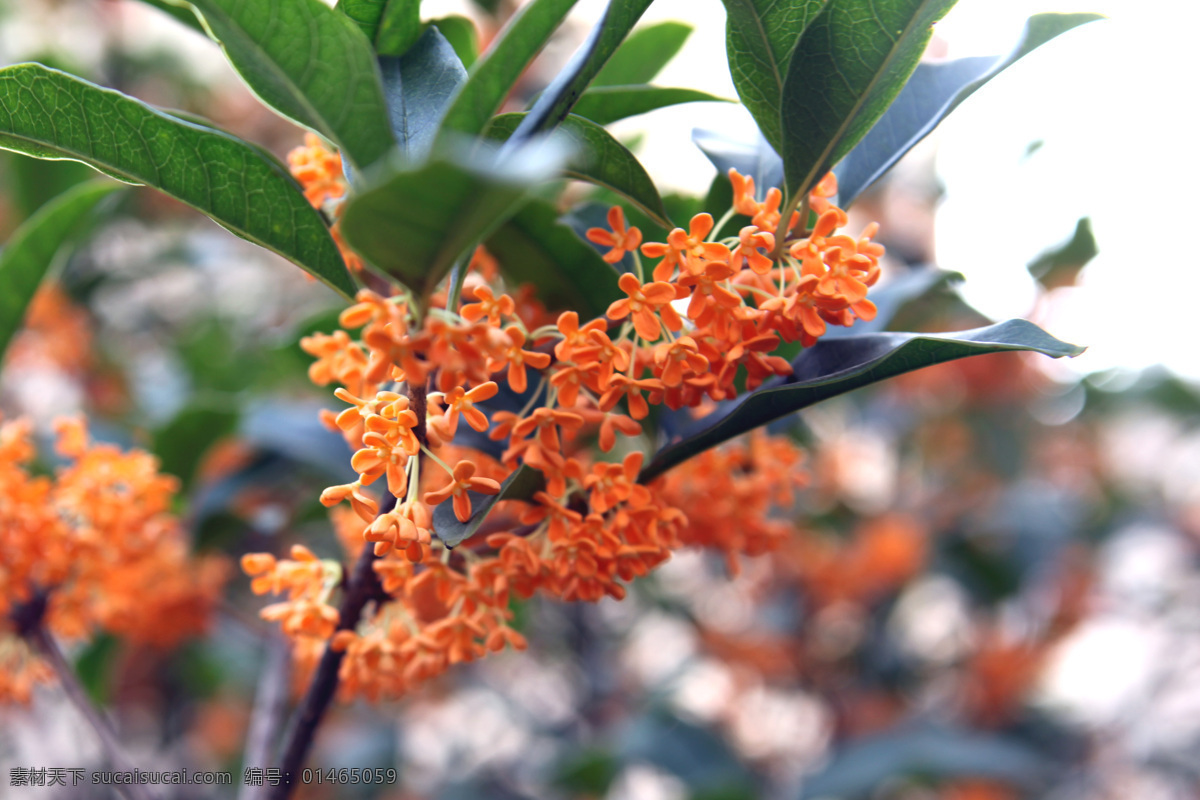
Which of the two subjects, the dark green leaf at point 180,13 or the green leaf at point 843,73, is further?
the dark green leaf at point 180,13

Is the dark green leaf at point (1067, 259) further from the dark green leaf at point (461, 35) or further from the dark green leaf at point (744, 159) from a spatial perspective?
the dark green leaf at point (461, 35)

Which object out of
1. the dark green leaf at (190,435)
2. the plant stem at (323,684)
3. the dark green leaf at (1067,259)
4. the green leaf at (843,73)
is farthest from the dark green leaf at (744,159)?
the dark green leaf at (1067,259)

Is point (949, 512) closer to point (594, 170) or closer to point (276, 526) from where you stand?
point (276, 526)

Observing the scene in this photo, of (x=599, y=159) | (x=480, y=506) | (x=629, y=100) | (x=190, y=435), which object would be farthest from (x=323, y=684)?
(x=190, y=435)

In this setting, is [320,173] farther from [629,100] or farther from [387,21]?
[629,100]

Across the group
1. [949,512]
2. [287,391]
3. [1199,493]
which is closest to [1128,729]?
[949,512]

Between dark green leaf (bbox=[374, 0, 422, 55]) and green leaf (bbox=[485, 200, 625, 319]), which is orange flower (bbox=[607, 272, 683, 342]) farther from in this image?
dark green leaf (bbox=[374, 0, 422, 55])
